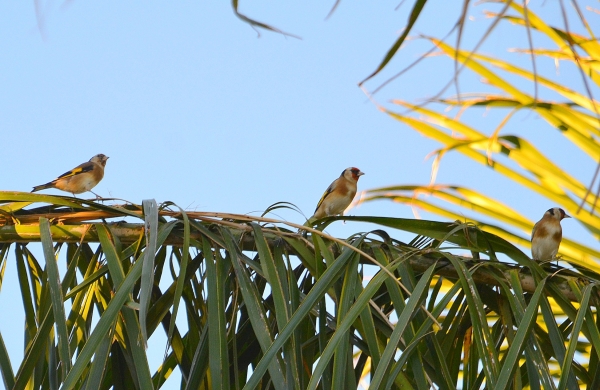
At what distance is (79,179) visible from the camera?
6871mm

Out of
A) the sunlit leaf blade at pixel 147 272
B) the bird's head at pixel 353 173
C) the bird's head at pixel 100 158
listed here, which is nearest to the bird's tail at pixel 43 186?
the bird's head at pixel 100 158

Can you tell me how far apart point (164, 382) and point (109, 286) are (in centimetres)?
38

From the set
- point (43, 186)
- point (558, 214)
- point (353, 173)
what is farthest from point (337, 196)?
point (43, 186)

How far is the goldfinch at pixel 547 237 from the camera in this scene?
19.0ft

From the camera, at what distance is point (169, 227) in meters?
2.29

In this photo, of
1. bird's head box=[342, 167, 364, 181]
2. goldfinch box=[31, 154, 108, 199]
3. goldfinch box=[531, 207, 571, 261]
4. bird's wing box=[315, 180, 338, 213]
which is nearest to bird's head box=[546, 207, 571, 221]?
goldfinch box=[531, 207, 571, 261]

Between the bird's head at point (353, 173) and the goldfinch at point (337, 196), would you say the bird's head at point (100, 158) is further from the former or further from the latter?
the bird's head at point (353, 173)

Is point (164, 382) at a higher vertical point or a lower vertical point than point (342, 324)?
lower

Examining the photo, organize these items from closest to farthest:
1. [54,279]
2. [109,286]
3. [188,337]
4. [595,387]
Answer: [54,279] → [595,387] → [188,337] → [109,286]

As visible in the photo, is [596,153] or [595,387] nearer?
[595,387]

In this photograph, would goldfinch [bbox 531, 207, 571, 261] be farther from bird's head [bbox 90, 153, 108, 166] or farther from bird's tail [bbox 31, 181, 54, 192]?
bird's head [bbox 90, 153, 108, 166]

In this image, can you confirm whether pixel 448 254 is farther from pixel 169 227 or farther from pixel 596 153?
pixel 596 153

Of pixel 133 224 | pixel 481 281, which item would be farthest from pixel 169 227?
pixel 481 281

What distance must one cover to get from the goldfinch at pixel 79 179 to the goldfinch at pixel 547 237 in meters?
3.76
